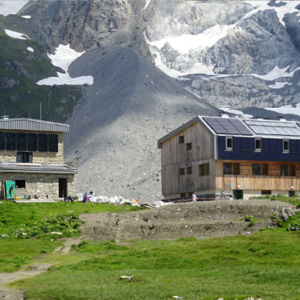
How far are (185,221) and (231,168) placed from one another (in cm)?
2091

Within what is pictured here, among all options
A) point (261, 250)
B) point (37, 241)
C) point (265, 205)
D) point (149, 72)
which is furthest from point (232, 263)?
point (149, 72)

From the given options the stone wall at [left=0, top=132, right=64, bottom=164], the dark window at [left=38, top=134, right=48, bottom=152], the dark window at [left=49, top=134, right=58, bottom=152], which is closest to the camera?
the stone wall at [left=0, top=132, right=64, bottom=164]

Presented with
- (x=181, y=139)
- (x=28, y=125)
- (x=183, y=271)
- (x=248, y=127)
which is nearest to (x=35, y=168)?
(x=28, y=125)

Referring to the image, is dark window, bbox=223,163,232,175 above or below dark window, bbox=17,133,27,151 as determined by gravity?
below

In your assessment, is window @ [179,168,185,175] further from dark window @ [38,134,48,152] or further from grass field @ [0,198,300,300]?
grass field @ [0,198,300,300]

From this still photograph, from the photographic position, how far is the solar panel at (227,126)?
222 ft

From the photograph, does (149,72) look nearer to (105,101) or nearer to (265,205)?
(105,101)

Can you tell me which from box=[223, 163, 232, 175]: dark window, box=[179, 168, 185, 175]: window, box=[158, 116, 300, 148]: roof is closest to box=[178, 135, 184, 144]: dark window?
box=[158, 116, 300, 148]: roof

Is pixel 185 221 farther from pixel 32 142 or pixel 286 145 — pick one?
pixel 32 142

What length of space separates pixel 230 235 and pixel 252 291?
19.7 meters

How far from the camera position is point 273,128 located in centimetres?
7169

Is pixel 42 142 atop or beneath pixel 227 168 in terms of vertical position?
atop

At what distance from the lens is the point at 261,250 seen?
32.7 m

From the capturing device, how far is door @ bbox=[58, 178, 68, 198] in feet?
222
